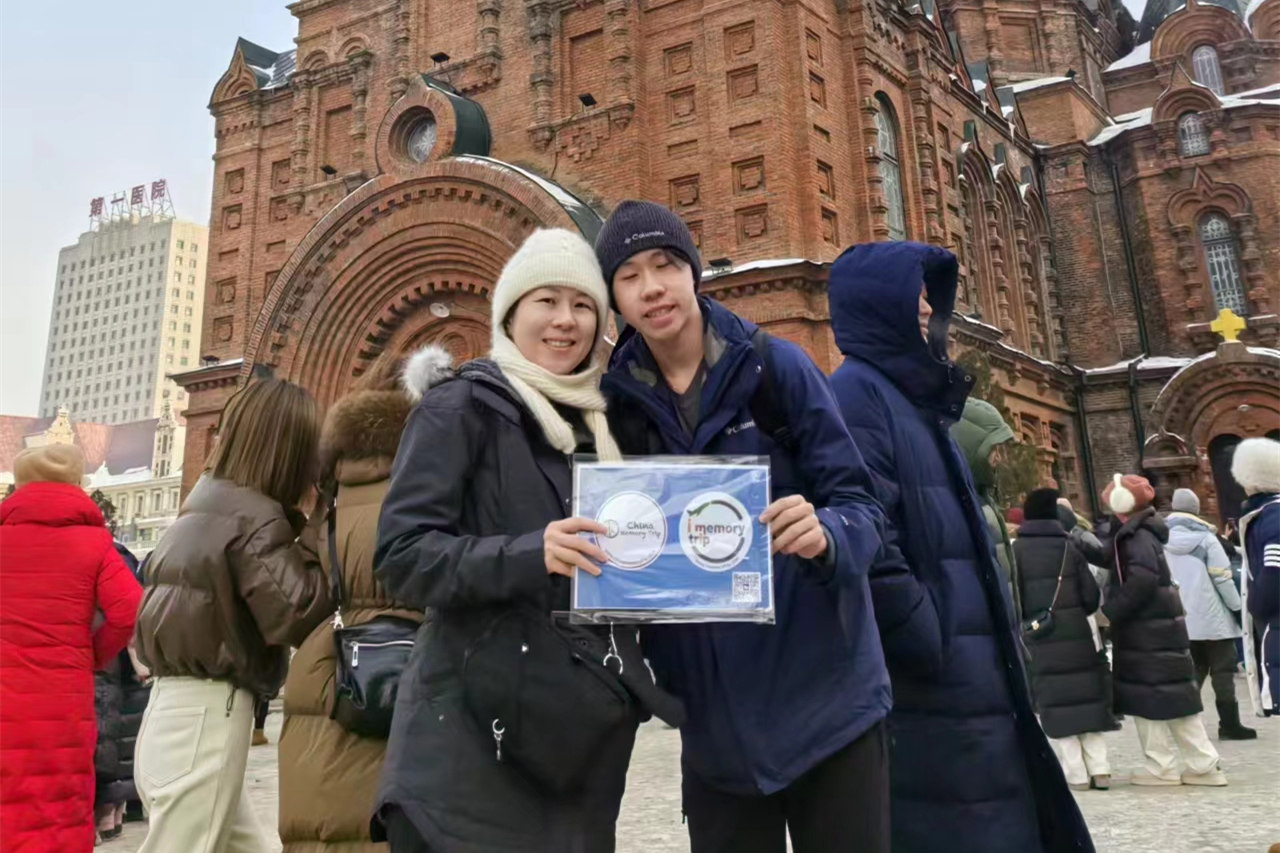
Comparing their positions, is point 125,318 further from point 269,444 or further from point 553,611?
point 553,611

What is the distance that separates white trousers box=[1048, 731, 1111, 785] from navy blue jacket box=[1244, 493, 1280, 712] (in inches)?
60.3

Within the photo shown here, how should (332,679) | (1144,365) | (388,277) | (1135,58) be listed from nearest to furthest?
(332,679)
(388,277)
(1144,365)
(1135,58)

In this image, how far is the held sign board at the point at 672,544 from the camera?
1.73 m

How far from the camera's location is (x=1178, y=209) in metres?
21.8

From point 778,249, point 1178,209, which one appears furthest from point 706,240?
point 1178,209

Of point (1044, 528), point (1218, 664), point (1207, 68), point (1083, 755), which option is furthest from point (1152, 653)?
point (1207, 68)

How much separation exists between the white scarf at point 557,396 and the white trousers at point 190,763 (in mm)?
1819

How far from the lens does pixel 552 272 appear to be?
211cm

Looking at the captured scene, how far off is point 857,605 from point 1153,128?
24.5 m

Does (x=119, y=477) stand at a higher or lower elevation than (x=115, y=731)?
higher

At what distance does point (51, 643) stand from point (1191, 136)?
2533 centimetres

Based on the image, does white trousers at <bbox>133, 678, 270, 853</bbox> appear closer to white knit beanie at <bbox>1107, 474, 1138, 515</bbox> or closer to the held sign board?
the held sign board

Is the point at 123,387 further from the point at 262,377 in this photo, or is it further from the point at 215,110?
the point at 262,377

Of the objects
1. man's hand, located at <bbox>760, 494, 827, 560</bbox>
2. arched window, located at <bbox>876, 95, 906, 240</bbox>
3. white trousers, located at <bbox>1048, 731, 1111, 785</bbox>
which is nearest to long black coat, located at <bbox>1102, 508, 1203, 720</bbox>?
white trousers, located at <bbox>1048, 731, 1111, 785</bbox>
